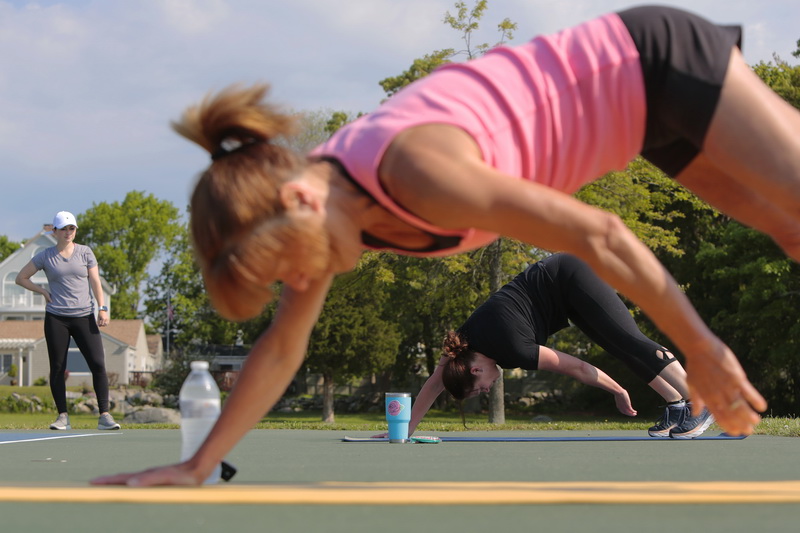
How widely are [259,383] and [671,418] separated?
4445 mm

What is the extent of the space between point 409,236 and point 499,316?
373cm

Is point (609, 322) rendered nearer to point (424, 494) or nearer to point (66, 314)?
point (424, 494)

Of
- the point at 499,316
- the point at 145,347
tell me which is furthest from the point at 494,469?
the point at 145,347

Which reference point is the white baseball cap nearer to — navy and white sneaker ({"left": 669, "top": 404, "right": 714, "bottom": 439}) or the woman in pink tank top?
navy and white sneaker ({"left": 669, "top": 404, "right": 714, "bottom": 439})

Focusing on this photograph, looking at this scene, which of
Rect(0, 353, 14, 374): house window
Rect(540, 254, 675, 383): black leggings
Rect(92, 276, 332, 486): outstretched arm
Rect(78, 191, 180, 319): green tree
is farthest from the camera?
Rect(78, 191, 180, 319): green tree

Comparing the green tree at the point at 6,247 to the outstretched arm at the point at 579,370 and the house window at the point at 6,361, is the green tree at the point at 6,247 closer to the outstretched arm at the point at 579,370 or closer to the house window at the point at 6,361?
the house window at the point at 6,361

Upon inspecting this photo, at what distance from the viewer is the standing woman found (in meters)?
8.98

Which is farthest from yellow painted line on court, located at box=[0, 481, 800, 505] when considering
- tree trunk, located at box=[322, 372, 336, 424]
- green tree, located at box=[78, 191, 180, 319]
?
green tree, located at box=[78, 191, 180, 319]

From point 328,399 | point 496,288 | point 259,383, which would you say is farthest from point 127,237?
point 259,383

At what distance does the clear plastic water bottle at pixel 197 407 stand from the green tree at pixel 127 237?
7564 centimetres

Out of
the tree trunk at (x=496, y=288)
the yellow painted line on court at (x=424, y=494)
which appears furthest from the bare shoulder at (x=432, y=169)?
the tree trunk at (x=496, y=288)

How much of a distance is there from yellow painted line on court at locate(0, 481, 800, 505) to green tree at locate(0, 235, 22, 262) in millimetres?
89833

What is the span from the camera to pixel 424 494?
2.35 metres

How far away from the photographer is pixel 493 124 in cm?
241
